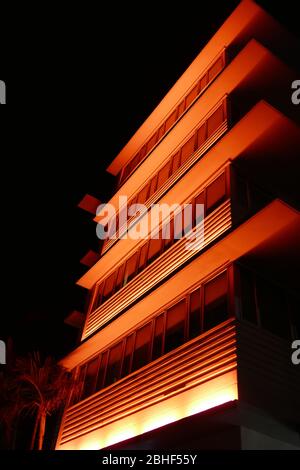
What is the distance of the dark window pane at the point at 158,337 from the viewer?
37.3 feet

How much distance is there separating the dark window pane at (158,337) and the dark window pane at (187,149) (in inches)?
→ 242

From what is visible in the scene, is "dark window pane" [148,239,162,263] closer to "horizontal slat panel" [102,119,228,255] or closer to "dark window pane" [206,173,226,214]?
"horizontal slat panel" [102,119,228,255]

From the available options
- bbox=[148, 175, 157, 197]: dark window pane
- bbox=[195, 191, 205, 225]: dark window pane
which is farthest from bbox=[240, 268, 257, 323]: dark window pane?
bbox=[148, 175, 157, 197]: dark window pane

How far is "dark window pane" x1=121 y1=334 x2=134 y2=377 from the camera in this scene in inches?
494

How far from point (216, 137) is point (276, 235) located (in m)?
5.48

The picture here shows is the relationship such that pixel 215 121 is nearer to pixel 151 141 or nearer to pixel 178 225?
pixel 178 225

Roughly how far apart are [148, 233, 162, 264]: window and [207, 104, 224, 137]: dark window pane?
3.85m

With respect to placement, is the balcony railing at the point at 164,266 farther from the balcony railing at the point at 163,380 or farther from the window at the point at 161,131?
the window at the point at 161,131

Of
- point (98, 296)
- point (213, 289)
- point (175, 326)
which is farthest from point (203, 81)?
point (175, 326)

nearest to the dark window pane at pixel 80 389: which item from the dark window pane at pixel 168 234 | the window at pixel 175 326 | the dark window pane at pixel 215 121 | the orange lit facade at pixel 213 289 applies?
the orange lit facade at pixel 213 289

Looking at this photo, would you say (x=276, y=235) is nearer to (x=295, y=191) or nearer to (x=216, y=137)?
(x=295, y=191)

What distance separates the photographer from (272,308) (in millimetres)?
9875

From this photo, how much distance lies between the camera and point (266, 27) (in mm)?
15742
